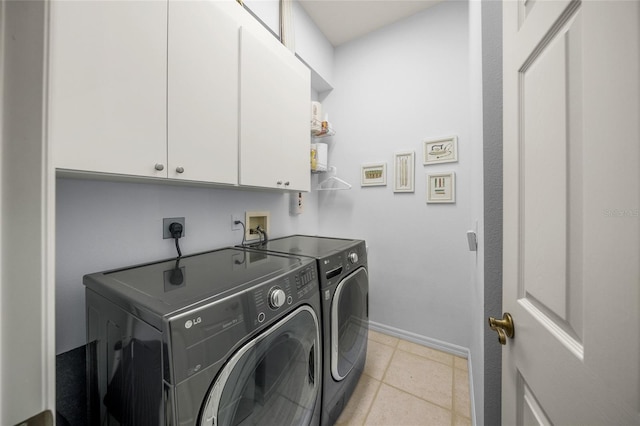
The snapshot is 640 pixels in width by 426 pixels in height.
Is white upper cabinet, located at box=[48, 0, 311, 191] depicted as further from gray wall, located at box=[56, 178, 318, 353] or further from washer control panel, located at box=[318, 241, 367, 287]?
washer control panel, located at box=[318, 241, 367, 287]

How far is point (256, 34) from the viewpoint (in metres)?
1.32

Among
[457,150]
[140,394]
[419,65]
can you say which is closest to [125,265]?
[140,394]

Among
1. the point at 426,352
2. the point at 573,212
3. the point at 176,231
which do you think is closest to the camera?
the point at 573,212

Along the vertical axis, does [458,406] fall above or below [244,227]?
below

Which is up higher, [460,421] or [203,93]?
[203,93]

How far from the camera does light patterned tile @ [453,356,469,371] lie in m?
1.77

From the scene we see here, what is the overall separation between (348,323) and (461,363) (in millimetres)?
1143

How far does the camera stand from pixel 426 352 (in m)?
1.95

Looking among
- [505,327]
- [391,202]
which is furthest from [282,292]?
[391,202]

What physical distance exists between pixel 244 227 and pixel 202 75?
0.96 metres

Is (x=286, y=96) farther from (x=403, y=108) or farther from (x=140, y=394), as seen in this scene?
(x=140, y=394)

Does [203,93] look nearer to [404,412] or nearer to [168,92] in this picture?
[168,92]

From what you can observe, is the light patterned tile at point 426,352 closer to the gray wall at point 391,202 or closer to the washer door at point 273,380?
the gray wall at point 391,202

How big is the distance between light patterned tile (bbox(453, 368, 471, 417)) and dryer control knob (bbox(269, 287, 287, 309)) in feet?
4.61
